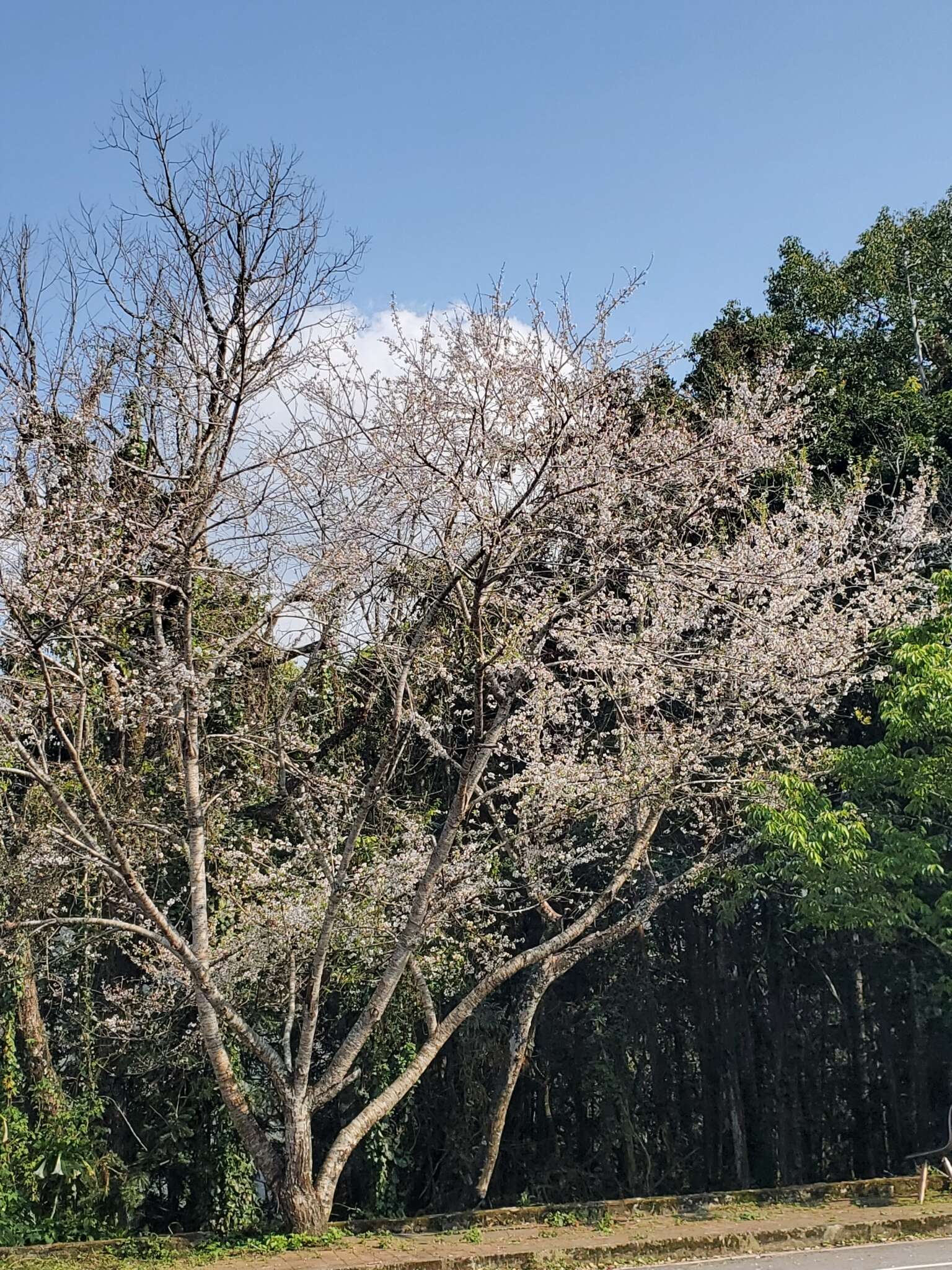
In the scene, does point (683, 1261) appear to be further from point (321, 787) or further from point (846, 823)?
point (321, 787)

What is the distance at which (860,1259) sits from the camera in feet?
24.0

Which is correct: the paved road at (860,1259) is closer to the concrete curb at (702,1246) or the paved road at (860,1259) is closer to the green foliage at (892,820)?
the concrete curb at (702,1246)

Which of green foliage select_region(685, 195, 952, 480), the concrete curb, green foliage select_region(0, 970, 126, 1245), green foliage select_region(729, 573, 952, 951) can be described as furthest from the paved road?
green foliage select_region(685, 195, 952, 480)

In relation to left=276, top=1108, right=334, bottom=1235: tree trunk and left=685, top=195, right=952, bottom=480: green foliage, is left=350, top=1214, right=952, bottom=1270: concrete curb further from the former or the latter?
left=685, top=195, right=952, bottom=480: green foliage

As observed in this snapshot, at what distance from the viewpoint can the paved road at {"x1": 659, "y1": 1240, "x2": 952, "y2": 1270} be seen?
703cm

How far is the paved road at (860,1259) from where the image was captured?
703cm

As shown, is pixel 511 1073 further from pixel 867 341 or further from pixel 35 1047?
pixel 867 341

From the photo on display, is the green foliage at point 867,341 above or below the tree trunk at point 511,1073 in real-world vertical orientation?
above

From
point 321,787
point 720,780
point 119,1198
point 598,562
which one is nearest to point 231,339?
point 598,562

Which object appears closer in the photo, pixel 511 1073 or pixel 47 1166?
pixel 47 1166

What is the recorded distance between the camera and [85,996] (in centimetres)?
973

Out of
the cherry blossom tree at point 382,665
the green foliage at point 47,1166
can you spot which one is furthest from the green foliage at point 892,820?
the green foliage at point 47,1166

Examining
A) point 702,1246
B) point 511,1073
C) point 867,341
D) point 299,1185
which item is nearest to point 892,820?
point 702,1246

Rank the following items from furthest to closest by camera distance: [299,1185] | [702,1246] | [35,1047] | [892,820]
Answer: [892,820]
[35,1047]
[299,1185]
[702,1246]
